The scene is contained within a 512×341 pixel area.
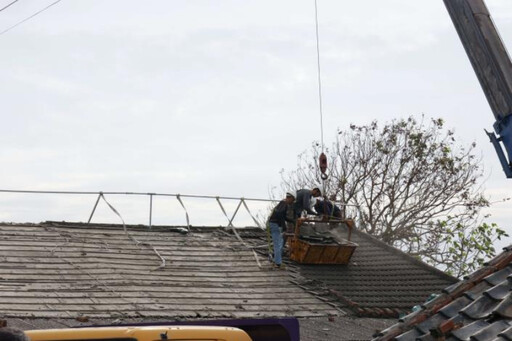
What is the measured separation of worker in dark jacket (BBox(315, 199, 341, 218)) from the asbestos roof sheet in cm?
200

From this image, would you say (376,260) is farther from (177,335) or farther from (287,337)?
(177,335)

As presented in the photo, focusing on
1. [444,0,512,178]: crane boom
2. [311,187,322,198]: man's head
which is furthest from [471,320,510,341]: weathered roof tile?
[311,187,322,198]: man's head

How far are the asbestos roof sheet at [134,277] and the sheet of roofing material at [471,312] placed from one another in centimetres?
978

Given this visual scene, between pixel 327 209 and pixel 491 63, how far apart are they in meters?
11.9

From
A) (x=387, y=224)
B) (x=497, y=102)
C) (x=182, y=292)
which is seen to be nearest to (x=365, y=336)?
(x=182, y=292)

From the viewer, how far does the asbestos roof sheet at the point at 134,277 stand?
66.9 feet

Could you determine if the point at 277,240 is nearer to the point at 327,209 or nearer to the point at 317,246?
the point at 317,246

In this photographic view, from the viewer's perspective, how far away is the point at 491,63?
14.8 metres

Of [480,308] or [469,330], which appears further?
[480,308]

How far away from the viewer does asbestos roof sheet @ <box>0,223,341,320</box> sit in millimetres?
20406

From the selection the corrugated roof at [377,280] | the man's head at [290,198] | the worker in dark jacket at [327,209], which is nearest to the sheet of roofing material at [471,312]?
the corrugated roof at [377,280]

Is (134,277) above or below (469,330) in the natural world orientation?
above

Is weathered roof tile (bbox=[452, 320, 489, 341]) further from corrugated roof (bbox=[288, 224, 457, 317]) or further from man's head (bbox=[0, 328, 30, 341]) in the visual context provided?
corrugated roof (bbox=[288, 224, 457, 317])

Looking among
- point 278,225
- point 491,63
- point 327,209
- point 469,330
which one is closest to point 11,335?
point 469,330
